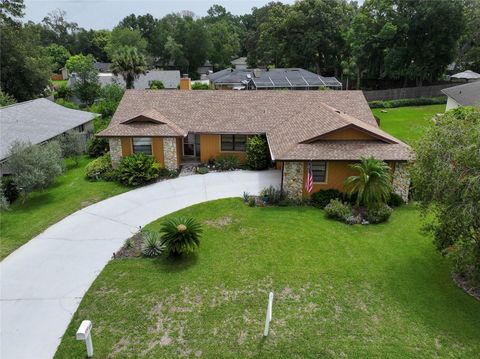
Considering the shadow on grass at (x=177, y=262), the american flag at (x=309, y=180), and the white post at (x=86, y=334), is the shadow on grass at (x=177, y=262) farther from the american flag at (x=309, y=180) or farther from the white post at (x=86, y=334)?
the american flag at (x=309, y=180)

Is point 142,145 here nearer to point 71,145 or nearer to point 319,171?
point 71,145

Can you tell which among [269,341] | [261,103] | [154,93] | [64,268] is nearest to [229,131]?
[261,103]

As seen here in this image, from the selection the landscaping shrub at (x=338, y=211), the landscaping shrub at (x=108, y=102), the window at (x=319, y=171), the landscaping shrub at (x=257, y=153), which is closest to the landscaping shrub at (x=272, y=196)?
the window at (x=319, y=171)

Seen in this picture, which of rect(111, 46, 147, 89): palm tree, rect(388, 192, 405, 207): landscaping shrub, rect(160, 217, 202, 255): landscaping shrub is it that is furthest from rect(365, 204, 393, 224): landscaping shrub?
rect(111, 46, 147, 89): palm tree

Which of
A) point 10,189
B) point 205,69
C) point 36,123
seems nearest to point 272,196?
point 10,189

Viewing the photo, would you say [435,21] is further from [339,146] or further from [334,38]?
[339,146]

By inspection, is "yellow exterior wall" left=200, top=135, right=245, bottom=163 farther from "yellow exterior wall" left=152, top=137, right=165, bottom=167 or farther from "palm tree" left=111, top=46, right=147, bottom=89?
"palm tree" left=111, top=46, right=147, bottom=89
